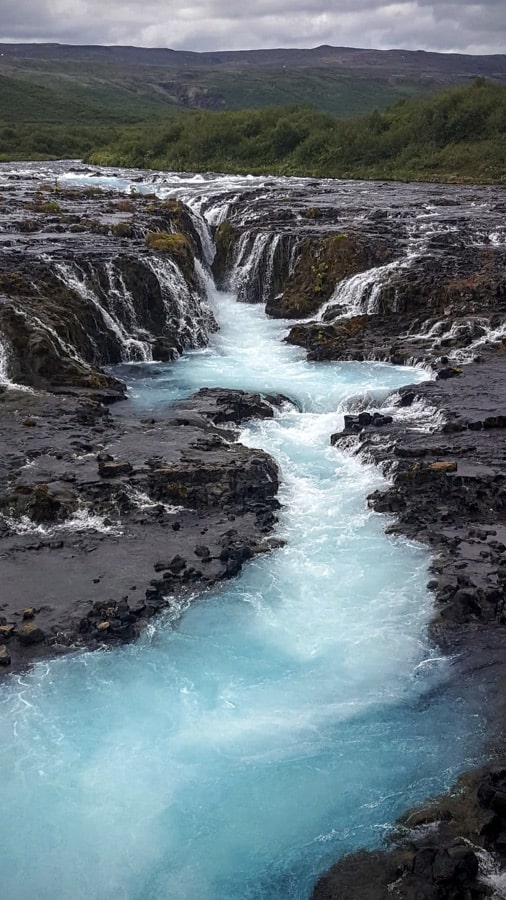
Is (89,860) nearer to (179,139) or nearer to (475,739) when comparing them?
(475,739)

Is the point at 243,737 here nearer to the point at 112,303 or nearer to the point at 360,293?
the point at 112,303

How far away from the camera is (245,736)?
14094mm

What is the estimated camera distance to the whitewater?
1196 centimetres

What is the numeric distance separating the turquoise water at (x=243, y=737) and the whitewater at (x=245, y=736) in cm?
3

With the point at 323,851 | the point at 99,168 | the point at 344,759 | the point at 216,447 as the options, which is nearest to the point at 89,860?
the point at 323,851

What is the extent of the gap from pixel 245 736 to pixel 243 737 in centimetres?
4

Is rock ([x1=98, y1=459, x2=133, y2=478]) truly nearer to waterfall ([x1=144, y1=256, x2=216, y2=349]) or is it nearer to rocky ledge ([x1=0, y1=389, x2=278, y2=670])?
rocky ledge ([x1=0, y1=389, x2=278, y2=670])

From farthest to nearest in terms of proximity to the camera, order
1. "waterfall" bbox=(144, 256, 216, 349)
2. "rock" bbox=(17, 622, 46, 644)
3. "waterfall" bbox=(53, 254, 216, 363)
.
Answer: "waterfall" bbox=(144, 256, 216, 349) → "waterfall" bbox=(53, 254, 216, 363) → "rock" bbox=(17, 622, 46, 644)

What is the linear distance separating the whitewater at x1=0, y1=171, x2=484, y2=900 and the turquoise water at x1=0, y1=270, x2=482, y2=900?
27 mm

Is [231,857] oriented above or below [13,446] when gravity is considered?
below

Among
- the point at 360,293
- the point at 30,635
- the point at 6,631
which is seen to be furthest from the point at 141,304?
the point at 30,635

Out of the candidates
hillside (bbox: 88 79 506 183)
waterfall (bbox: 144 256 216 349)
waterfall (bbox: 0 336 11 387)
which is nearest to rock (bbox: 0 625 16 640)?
waterfall (bbox: 0 336 11 387)

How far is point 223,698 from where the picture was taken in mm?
14977

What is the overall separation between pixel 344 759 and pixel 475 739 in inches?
83.0
